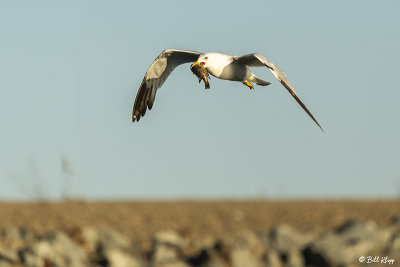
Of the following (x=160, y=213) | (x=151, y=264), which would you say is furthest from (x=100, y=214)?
(x=151, y=264)

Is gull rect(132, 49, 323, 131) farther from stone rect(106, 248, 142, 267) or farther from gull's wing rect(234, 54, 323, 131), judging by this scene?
stone rect(106, 248, 142, 267)

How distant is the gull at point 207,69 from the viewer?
12648 mm

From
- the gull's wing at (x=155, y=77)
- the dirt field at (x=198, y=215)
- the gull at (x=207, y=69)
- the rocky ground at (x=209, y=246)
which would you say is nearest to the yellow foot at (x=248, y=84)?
the gull at (x=207, y=69)

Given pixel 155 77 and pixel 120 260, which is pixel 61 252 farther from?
pixel 155 77

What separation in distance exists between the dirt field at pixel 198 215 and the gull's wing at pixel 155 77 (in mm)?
13492

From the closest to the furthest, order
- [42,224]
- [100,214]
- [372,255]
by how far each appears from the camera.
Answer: [372,255]
[42,224]
[100,214]

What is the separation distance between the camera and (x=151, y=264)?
58.6 ft

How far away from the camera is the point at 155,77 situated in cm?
1494

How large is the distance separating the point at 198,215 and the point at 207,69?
83.6ft

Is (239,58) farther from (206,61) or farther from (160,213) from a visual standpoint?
(160,213)

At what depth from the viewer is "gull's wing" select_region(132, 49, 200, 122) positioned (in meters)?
14.8

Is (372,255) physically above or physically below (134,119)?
below

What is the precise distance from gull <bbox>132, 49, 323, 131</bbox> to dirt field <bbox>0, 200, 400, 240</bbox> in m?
13.6

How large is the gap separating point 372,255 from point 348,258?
1613 millimetres
